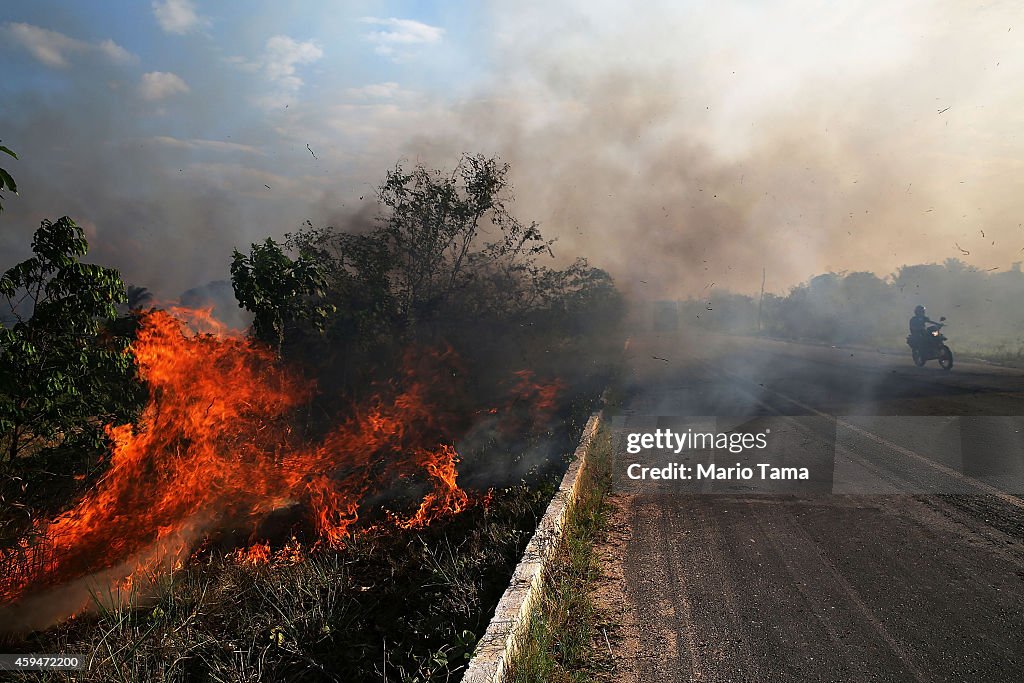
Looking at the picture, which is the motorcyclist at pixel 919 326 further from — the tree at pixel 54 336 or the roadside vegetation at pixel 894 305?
the tree at pixel 54 336

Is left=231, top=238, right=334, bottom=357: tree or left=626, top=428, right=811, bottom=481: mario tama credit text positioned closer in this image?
left=626, top=428, right=811, bottom=481: mario tama credit text

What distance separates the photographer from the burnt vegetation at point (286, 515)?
13.6 feet

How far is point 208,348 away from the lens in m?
7.79

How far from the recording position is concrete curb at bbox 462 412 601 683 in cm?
317

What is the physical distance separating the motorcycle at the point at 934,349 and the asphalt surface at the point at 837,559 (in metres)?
5.96

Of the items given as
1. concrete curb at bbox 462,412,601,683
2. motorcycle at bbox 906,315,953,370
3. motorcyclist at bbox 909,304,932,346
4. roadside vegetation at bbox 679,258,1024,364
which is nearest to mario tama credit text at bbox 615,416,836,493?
concrete curb at bbox 462,412,601,683

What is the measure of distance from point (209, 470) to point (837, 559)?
679cm

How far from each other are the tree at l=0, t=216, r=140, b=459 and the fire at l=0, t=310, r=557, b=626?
0.91 m

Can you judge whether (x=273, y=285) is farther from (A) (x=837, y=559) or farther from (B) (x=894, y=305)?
(B) (x=894, y=305)

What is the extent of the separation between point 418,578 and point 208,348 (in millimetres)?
4674

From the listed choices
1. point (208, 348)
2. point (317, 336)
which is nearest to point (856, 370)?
point (317, 336)

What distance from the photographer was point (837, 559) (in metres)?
4.84

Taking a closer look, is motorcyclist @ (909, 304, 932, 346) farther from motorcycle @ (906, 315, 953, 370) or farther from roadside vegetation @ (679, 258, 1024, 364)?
roadside vegetation @ (679, 258, 1024, 364)

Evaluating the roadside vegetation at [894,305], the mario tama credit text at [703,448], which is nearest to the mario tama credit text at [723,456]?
the mario tama credit text at [703,448]
